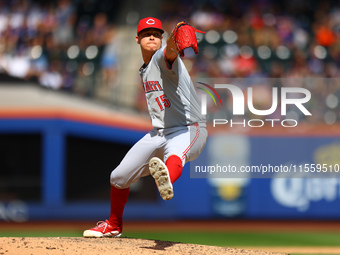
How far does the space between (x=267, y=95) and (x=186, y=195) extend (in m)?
2.19

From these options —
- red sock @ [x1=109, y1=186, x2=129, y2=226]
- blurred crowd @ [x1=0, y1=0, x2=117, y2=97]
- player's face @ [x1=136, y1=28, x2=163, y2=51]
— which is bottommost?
red sock @ [x1=109, y1=186, x2=129, y2=226]

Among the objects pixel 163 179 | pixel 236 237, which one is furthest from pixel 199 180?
pixel 163 179

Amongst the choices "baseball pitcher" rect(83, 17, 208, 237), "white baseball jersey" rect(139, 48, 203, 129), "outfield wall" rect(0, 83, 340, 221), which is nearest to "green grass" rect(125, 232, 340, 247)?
"outfield wall" rect(0, 83, 340, 221)

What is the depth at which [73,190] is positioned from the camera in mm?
10938

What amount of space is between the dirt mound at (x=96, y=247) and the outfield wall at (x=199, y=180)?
554cm

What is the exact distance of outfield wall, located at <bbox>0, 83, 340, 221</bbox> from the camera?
1025 cm

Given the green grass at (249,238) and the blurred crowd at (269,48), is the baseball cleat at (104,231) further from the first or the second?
the blurred crowd at (269,48)

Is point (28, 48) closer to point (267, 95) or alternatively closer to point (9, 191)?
point (9, 191)

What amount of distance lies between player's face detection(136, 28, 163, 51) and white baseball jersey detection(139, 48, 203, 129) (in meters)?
0.11

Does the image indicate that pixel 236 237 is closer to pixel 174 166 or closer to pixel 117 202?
pixel 117 202

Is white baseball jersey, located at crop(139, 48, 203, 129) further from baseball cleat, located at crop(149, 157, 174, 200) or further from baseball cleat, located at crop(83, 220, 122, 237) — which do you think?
baseball cleat, located at crop(83, 220, 122, 237)

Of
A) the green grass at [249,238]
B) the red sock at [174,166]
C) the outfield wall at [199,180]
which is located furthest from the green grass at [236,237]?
the red sock at [174,166]

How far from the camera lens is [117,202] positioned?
4793 millimetres

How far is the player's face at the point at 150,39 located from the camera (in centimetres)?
440
